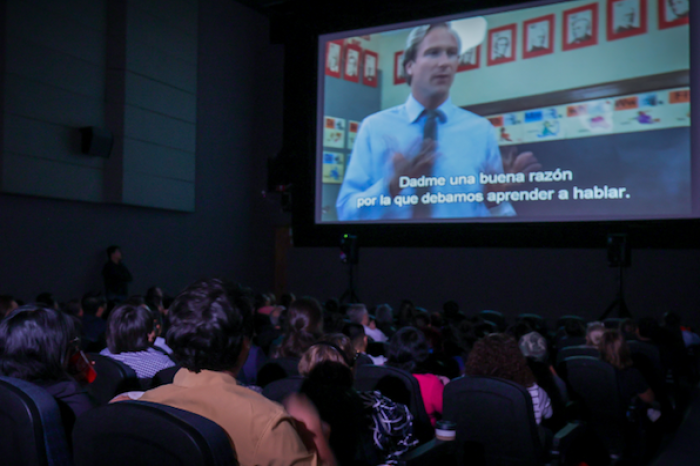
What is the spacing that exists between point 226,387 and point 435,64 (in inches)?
288

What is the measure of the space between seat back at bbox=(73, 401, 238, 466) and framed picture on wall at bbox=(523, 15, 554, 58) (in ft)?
23.6

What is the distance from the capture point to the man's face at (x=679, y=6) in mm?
6359

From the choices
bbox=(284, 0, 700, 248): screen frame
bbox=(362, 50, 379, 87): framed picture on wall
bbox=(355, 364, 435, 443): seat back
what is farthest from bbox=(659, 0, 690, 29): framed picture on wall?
bbox=(355, 364, 435, 443): seat back

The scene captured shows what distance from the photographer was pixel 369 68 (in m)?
8.45

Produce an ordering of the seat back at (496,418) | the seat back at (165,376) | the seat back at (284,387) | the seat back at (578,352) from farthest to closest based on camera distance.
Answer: the seat back at (578,352), the seat back at (165,376), the seat back at (496,418), the seat back at (284,387)

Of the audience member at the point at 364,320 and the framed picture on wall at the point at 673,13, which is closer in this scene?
the audience member at the point at 364,320

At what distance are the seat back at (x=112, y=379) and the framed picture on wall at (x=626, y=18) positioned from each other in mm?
6460

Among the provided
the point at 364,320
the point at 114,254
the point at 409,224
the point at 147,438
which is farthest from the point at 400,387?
the point at 114,254

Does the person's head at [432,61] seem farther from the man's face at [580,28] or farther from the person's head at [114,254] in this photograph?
the person's head at [114,254]

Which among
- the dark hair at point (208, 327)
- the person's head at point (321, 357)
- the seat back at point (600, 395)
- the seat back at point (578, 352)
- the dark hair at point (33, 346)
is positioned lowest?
the seat back at point (600, 395)

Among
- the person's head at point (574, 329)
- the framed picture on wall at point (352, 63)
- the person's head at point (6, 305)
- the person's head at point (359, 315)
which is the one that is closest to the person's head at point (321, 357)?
the person's head at point (359, 315)

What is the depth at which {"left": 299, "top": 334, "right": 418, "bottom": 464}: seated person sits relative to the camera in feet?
5.83

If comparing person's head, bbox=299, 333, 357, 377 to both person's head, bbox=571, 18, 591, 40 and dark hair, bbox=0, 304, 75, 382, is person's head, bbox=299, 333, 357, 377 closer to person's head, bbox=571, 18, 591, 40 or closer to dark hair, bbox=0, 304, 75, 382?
dark hair, bbox=0, 304, 75, 382

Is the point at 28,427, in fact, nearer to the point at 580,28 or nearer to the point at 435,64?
the point at 580,28
